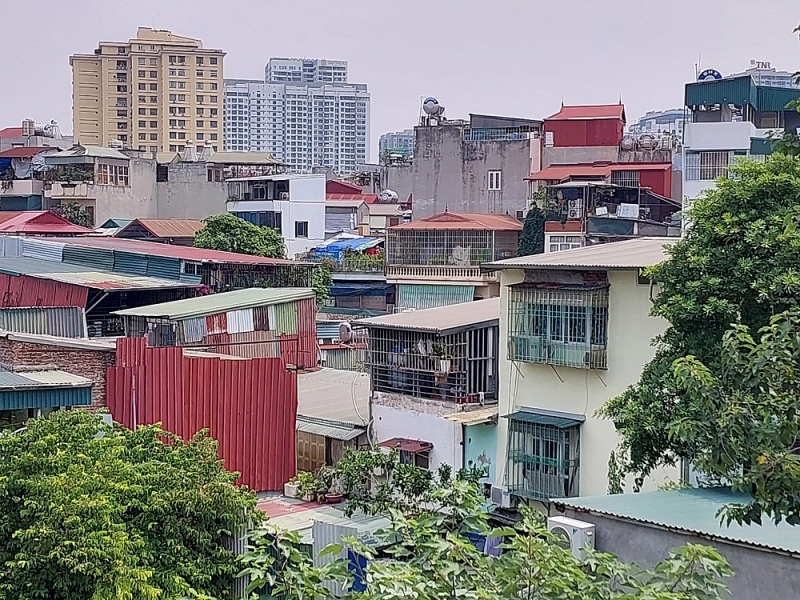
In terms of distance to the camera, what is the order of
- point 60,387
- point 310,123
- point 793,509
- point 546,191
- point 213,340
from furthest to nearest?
point 310,123, point 546,191, point 213,340, point 60,387, point 793,509

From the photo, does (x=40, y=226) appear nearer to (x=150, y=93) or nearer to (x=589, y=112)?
(x=589, y=112)

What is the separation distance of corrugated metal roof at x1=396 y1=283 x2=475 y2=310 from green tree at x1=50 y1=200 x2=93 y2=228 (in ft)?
48.5

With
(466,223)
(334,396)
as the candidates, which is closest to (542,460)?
(334,396)

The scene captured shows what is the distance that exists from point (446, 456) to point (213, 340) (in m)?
4.38

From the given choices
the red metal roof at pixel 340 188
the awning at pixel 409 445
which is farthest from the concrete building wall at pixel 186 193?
the awning at pixel 409 445

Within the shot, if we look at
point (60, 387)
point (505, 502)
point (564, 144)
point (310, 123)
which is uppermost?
point (310, 123)

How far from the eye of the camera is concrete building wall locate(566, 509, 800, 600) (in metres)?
7.26

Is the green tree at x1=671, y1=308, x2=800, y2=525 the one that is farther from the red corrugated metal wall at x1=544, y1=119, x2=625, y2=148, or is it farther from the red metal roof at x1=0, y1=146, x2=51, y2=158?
the red metal roof at x1=0, y1=146, x2=51, y2=158

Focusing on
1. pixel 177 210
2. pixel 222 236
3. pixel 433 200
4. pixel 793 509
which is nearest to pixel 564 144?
pixel 433 200

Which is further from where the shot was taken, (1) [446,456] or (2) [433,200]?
(2) [433,200]

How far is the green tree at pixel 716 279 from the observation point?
9258 millimetres

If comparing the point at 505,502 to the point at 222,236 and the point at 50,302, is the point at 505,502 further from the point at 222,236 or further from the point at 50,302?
the point at 222,236

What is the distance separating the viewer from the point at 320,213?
38688 millimetres

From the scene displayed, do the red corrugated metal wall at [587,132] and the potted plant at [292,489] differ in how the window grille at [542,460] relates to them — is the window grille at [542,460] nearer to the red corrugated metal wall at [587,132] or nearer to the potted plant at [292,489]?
the potted plant at [292,489]
